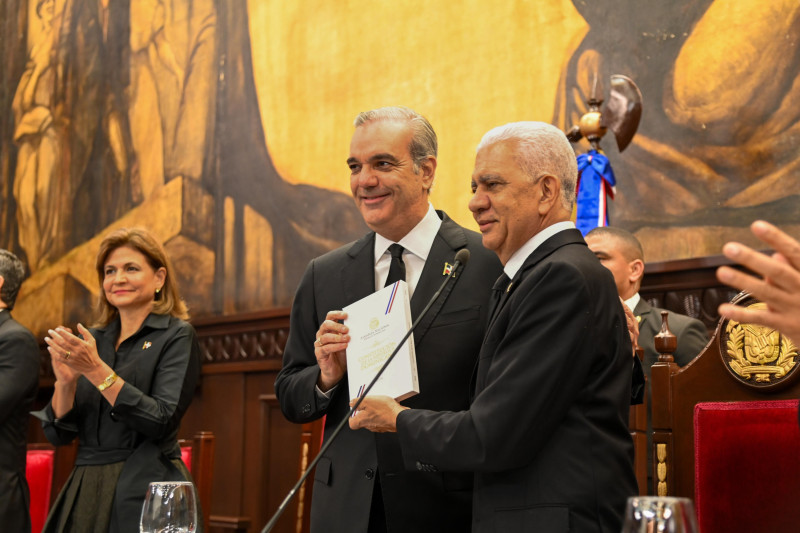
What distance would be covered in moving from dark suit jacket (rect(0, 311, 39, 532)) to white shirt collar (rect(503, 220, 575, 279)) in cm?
243

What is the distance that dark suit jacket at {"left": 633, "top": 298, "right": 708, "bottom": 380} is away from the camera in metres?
3.68

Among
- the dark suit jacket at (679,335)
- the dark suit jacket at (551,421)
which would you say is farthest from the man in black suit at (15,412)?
the dark suit jacket at (679,335)

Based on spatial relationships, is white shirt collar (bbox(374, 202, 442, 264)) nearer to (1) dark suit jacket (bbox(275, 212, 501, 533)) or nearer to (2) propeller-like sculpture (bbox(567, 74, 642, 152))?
(1) dark suit jacket (bbox(275, 212, 501, 533))

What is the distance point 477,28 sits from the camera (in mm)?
5477

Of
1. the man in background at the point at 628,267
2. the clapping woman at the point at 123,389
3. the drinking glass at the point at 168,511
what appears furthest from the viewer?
the man in background at the point at 628,267

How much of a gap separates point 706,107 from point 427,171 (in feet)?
6.87

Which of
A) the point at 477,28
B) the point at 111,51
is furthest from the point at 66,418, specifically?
the point at 111,51

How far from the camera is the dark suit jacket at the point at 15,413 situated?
3.71 metres

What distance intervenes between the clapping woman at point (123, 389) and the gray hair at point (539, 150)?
68.8 inches

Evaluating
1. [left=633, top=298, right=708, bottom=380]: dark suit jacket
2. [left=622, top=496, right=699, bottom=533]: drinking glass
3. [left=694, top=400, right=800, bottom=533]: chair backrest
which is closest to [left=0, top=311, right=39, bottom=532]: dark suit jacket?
[left=633, top=298, right=708, bottom=380]: dark suit jacket

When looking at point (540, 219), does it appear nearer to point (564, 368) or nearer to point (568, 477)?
point (564, 368)

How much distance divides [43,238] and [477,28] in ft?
16.5

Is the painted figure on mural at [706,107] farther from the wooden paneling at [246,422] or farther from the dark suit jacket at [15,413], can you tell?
the dark suit jacket at [15,413]

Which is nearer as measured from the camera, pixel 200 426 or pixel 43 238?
pixel 200 426
